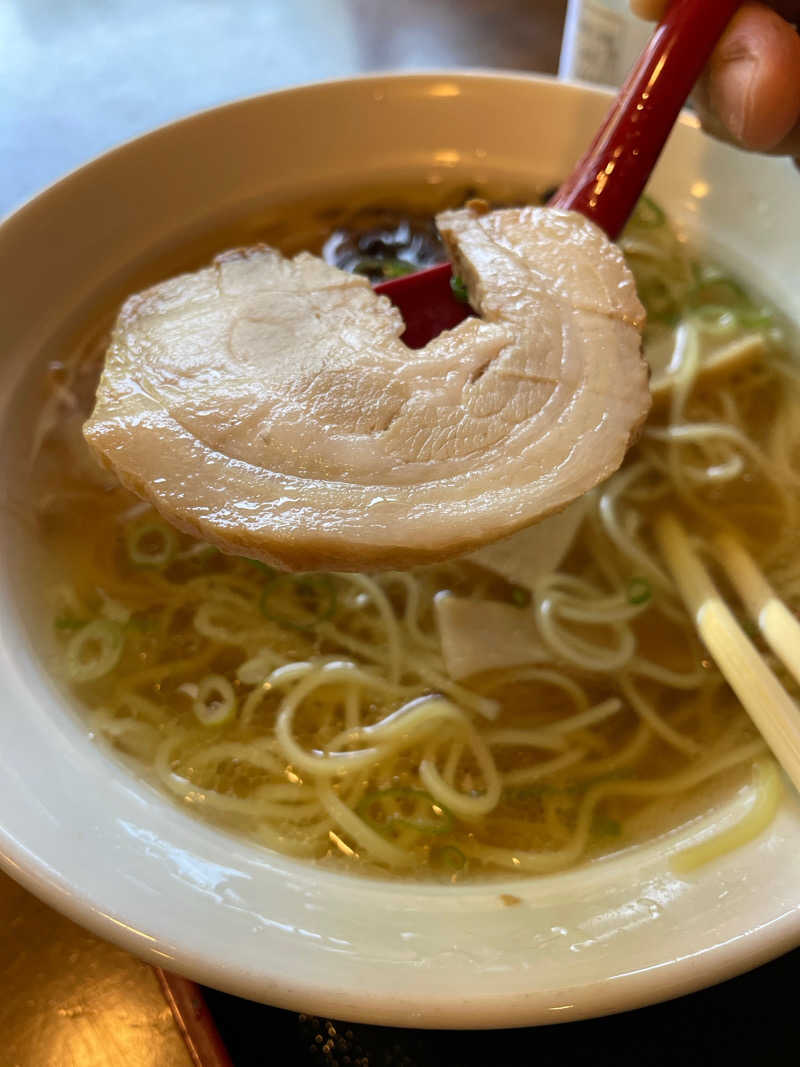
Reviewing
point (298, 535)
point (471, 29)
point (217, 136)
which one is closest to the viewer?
point (298, 535)

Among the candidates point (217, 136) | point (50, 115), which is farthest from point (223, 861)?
point (50, 115)

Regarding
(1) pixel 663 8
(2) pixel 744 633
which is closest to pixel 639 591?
(2) pixel 744 633

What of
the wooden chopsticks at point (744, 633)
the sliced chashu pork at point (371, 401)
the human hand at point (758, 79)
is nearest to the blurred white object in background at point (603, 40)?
the human hand at point (758, 79)

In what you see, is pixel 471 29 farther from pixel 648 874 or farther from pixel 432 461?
pixel 648 874

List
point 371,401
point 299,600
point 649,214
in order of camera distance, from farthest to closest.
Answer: point 649,214 < point 299,600 < point 371,401

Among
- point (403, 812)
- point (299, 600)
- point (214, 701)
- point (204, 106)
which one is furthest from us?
point (204, 106)

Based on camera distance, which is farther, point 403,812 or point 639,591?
point 639,591

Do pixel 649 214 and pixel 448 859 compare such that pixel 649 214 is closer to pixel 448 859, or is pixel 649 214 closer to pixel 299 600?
pixel 299 600
